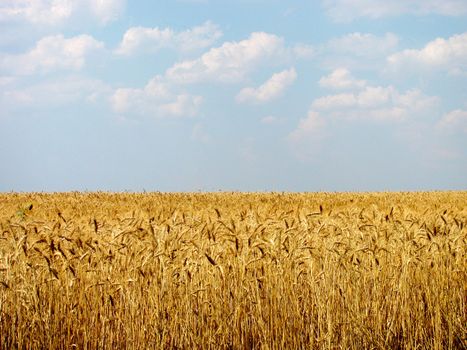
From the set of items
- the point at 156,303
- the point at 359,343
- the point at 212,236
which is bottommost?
the point at 359,343

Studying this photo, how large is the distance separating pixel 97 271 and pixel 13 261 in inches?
35.5

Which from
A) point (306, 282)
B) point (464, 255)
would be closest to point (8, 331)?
point (306, 282)

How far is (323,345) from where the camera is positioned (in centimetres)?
449

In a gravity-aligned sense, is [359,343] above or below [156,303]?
below

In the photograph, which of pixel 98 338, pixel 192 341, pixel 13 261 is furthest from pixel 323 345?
pixel 13 261

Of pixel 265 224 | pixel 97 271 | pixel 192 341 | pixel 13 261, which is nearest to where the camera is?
pixel 192 341

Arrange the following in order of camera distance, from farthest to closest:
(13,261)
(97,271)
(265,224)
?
(265,224)
(13,261)
(97,271)

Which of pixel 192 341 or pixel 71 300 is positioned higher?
pixel 71 300

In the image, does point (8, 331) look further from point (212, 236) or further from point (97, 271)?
point (212, 236)

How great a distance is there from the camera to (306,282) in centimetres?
488

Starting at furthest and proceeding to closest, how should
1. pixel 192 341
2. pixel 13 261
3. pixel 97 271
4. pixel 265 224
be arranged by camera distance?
pixel 265 224 → pixel 13 261 → pixel 97 271 → pixel 192 341

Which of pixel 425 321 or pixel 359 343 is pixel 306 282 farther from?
pixel 425 321

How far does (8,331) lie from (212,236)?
1.82m

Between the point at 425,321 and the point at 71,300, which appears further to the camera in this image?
the point at 425,321
